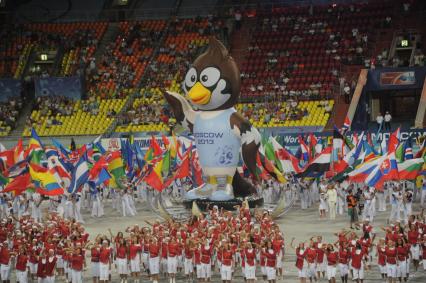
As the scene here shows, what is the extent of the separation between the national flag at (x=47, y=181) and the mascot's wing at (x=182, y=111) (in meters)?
5.25

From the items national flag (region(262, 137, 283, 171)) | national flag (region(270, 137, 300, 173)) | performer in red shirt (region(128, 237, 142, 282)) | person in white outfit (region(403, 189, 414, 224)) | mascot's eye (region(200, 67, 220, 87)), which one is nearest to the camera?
performer in red shirt (region(128, 237, 142, 282))

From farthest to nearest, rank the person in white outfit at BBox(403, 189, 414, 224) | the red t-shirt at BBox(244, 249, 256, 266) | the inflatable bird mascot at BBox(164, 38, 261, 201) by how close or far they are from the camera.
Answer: the inflatable bird mascot at BBox(164, 38, 261, 201), the person in white outfit at BBox(403, 189, 414, 224), the red t-shirt at BBox(244, 249, 256, 266)

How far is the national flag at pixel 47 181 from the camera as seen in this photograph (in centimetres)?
3478

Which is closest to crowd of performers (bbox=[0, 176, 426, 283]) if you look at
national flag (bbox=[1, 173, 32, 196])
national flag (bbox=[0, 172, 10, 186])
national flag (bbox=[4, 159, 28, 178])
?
national flag (bbox=[1, 173, 32, 196])

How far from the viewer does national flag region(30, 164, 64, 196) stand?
A: 34.8 metres

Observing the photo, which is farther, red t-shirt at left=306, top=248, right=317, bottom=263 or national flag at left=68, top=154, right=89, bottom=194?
national flag at left=68, top=154, right=89, bottom=194

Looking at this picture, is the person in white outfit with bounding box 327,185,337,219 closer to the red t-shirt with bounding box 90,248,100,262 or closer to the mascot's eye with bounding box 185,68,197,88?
the mascot's eye with bounding box 185,68,197,88

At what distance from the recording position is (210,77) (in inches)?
1405

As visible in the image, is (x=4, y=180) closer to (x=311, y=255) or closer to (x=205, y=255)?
(x=205, y=255)

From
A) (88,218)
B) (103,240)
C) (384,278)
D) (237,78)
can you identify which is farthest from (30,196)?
(384,278)

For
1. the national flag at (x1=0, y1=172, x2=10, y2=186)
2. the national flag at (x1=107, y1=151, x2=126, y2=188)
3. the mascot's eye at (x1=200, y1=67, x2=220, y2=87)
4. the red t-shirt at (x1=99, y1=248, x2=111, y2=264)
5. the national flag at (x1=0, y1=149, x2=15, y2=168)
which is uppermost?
the mascot's eye at (x1=200, y1=67, x2=220, y2=87)

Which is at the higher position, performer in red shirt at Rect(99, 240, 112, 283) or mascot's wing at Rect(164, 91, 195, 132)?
mascot's wing at Rect(164, 91, 195, 132)

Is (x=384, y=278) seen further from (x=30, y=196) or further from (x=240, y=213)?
(x=30, y=196)

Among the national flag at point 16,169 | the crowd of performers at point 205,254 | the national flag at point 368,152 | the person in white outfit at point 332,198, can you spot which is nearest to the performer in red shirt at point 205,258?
the crowd of performers at point 205,254
